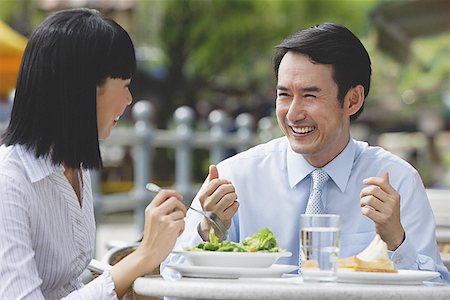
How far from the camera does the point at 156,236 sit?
2.17m

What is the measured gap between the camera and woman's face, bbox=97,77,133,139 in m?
2.33

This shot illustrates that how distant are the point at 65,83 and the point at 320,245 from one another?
1.97 ft

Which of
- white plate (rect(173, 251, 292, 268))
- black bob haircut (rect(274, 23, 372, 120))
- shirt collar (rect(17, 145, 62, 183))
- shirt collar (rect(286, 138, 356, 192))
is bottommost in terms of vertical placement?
white plate (rect(173, 251, 292, 268))

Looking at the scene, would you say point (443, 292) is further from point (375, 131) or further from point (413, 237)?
point (375, 131)

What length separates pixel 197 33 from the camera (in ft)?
71.1

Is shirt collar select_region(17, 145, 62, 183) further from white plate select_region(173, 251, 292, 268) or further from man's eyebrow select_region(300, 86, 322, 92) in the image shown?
man's eyebrow select_region(300, 86, 322, 92)

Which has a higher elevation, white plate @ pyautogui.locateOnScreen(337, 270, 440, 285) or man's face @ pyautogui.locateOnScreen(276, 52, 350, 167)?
man's face @ pyautogui.locateOnScreen(276, 52, 350, 167)

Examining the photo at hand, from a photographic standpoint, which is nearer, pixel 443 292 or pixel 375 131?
pixel 443 292

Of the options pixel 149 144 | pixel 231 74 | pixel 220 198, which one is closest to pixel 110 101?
pixel 220 198

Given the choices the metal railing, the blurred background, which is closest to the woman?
the metal railing

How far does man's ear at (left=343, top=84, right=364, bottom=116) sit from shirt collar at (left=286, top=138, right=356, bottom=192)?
122mm

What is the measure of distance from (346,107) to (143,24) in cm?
2154

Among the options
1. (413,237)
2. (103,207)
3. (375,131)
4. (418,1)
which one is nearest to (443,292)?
(413,237)

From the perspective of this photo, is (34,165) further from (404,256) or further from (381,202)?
(404,256)
